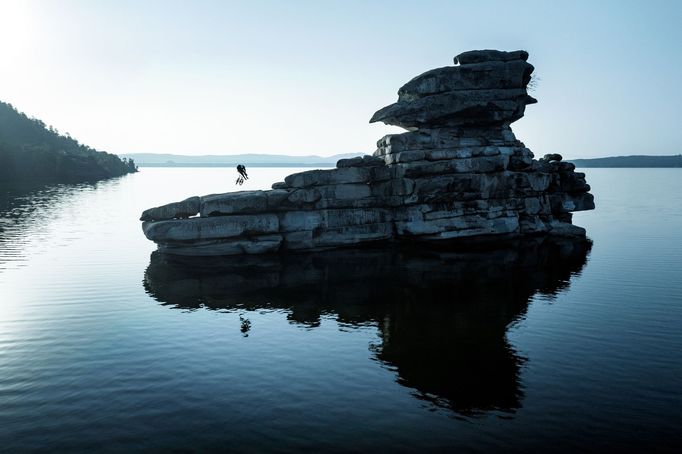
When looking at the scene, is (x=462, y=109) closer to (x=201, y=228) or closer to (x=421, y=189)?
(x=421, y=189)

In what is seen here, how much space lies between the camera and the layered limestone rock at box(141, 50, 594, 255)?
5356 centimetres

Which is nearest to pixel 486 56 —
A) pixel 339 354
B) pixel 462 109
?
pixel 462 109

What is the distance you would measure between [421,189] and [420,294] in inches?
862

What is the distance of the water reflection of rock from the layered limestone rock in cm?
271

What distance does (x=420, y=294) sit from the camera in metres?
38.6

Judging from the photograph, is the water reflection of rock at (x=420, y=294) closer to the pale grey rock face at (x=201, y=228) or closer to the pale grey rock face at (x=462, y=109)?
the pale grey rock face at (x=201, y=228)

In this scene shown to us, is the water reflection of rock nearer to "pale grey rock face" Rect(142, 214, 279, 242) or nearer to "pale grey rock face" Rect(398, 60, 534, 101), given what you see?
"pale grey rock face" Rect(142, 214, 279, 242)

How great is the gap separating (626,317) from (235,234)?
37.0m

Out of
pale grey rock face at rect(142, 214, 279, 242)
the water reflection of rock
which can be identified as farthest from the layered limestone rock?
the water reflection of rock

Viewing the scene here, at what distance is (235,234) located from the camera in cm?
5288

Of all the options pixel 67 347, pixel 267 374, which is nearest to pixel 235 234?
pixel 67 347

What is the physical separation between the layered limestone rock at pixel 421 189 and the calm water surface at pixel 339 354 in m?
5.62

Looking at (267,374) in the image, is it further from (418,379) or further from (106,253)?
(106,253)

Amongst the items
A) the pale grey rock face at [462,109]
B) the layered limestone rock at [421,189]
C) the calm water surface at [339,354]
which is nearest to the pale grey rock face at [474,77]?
the layered limestone rock at [421,189]
